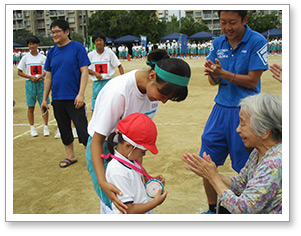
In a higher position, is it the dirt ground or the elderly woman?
the elderly woman

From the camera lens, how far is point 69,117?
4363mm

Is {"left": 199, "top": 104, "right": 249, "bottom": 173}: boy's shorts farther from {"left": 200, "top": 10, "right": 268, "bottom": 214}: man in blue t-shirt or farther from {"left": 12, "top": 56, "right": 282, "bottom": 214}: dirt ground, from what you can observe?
{"left": 12, "top": 56, "right": 282, "bottom": 214}: dirt ground

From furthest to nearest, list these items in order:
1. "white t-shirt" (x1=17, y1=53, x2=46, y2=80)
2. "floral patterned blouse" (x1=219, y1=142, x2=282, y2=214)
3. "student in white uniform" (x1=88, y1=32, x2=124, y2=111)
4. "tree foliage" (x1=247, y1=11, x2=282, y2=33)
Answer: "tree foliage" (x1=247, y1=11, x2=282, y2=33), "white t-shirt" (x1=17, y1=53, x2=46, y2=80), "student in white uniform" (x1=88, y1=32, x2=124, y2=111), "floral patterned blouse" (x1=219, y1=142, x2=282, y2=214)

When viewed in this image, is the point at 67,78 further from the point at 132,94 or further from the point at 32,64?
the point at 132,94

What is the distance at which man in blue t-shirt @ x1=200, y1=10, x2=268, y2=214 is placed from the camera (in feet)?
8.18

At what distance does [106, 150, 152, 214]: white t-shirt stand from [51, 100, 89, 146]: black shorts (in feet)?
7.17

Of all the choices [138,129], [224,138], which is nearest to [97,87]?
[224,138]

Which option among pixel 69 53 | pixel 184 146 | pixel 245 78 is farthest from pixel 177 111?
pixel 245 78

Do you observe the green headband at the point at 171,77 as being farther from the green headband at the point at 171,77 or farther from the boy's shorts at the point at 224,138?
the boy's shorts at the point at 224,138

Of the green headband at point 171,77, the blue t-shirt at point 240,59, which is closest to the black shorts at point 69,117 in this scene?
the blue t-shirt at point 240,59

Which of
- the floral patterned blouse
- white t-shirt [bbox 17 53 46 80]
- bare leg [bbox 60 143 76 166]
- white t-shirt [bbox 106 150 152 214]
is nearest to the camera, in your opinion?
the floral patterned blouse

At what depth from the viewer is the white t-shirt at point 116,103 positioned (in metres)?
1.91

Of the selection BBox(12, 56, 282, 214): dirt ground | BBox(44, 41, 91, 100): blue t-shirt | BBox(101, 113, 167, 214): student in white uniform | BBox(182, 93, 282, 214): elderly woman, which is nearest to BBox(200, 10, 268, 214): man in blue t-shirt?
BBox(12, 56, 282, 214): dirt ground
